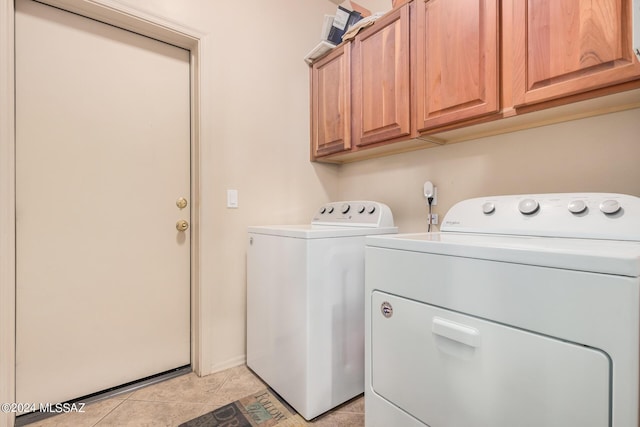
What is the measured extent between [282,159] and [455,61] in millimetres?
1163

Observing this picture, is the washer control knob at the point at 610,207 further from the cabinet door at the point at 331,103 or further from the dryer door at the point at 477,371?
the cabinet door at the point at 331,103

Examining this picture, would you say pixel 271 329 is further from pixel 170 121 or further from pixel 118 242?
pixel 170 121

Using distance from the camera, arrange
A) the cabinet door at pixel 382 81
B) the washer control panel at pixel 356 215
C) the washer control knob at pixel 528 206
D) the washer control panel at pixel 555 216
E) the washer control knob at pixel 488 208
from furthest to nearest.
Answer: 1. the washer control panel at pixel 356 215
2. the cabinet door at pixel 382 81
3. the washer control knob at pixel 488 208
4. the washer control knob at pixel 528 206
5. the washer control panel at pixel 555 216

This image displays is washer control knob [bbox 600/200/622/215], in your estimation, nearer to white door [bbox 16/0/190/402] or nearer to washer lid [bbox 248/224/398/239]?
washer lid [bbox 248/224/398/239]

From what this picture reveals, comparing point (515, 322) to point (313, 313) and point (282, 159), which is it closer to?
A: point (313, 313)

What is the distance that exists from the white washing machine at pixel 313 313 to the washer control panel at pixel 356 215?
0.01 meters

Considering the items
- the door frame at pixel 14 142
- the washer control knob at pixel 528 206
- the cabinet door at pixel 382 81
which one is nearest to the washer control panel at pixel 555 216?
the washer control knob at pixel 528 206

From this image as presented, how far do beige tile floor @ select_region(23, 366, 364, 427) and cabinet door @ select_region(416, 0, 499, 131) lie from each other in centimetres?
143

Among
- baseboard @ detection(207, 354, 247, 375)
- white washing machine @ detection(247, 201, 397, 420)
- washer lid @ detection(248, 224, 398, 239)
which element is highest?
washer lid @ detection(248, 224, 398, 239)

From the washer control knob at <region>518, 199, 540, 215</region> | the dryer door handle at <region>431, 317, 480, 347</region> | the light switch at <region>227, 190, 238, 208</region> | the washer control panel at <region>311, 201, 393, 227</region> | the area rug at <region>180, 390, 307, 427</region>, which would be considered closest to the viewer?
the dryer door handle at <region>431, 317, 480, 347</region>

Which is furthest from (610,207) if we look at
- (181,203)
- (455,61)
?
(181,203)

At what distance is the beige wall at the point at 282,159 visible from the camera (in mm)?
1305

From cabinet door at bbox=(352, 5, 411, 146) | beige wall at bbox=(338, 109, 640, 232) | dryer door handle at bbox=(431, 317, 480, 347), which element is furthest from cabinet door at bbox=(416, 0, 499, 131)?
dryer door handle at bbox=(431, 317, 480, 347)

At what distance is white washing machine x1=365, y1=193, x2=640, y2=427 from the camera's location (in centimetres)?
57
